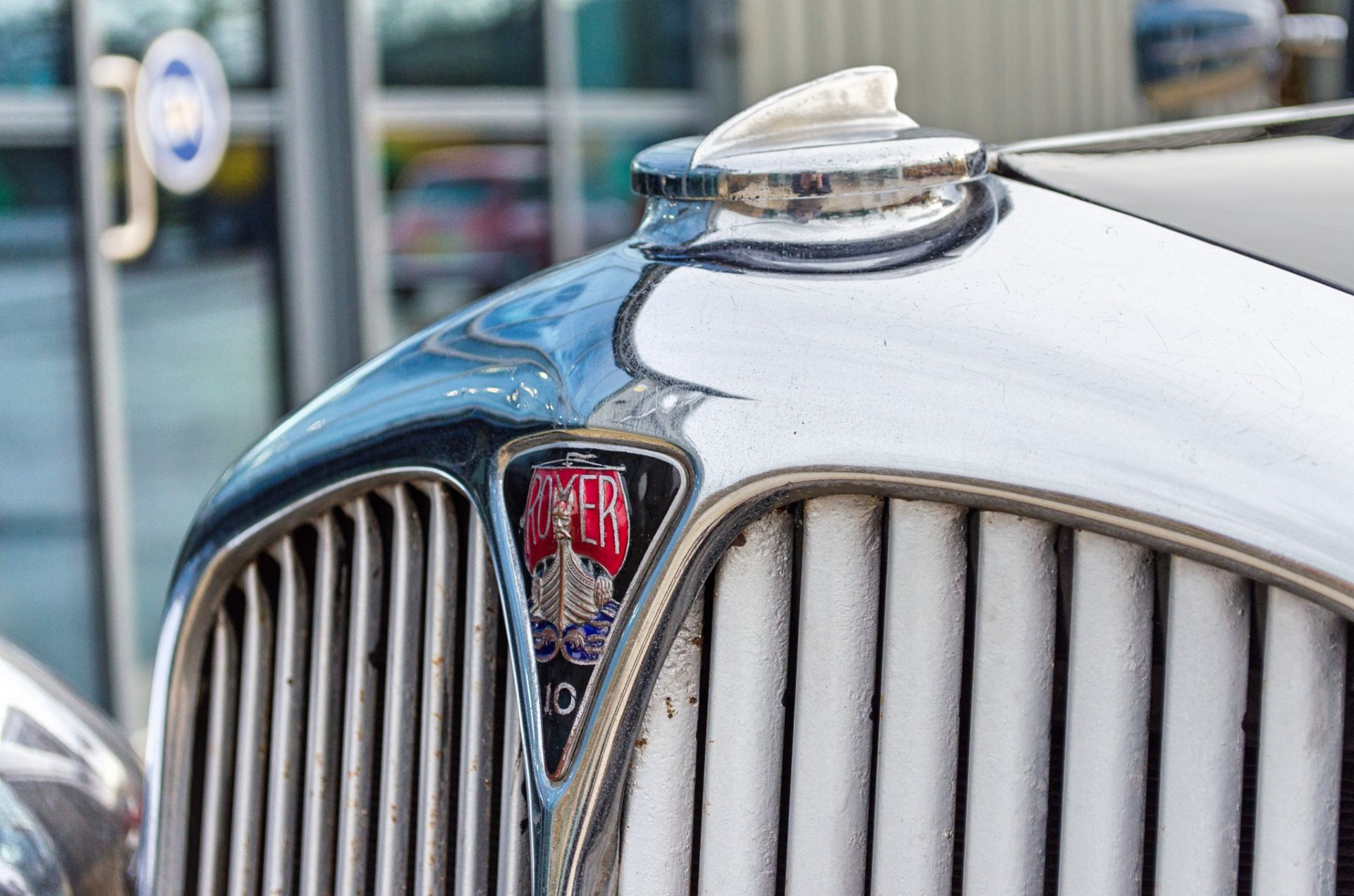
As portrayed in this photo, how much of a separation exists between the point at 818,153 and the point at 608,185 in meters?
4.22

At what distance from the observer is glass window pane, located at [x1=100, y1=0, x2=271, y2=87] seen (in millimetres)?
3775

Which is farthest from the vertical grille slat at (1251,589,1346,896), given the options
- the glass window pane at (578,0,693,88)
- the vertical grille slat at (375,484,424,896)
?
the glass window pane at (578,0,693,88)

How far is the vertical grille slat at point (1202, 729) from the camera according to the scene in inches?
30.8

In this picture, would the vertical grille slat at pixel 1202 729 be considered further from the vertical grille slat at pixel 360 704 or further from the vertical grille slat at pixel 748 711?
the vertical grille slat at pixel 360 704

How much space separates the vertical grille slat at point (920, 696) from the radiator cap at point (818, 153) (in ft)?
0.81

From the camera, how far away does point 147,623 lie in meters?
4.22

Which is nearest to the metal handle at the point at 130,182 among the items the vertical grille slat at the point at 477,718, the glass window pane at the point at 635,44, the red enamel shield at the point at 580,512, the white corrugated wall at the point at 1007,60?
the glass window pane at the point at 635,44

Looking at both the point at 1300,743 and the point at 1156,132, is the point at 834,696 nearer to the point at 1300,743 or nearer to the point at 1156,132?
the point at 1300,743

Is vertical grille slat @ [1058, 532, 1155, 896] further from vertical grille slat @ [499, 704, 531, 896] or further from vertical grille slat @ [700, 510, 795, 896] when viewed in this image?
vertical grille slat @ [499, 704, 531, 896]

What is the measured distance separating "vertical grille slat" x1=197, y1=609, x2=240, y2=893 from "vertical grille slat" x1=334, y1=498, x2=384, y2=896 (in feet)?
0.49

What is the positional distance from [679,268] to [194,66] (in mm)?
3398

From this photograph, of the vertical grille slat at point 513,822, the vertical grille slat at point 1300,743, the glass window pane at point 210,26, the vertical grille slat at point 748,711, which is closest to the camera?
the vertical grille slat at point 1300,743

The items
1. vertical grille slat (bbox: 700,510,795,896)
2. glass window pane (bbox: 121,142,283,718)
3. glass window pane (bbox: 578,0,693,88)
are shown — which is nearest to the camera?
vertical grille slat (bbox: 700,510,795,896)

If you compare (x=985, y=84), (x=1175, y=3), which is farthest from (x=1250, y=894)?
(x=985, y=84)
